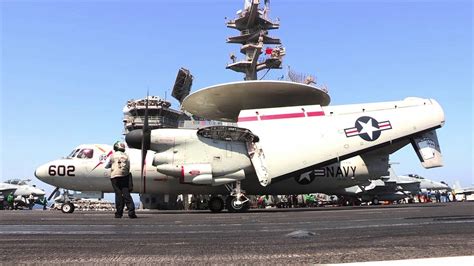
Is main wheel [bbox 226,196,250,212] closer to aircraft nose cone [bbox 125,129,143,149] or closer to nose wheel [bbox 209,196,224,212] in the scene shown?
nose wheel [bbox 209,196,224,212]

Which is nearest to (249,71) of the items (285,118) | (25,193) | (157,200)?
(157,200)

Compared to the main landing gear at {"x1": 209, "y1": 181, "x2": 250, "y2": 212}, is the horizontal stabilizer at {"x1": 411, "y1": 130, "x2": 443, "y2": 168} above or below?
above

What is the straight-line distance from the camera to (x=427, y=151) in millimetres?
20391

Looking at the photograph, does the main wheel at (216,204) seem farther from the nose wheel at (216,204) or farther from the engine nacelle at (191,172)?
the engine nacelle at (191,172)

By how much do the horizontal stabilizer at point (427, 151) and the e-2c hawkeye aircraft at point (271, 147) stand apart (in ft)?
0.17

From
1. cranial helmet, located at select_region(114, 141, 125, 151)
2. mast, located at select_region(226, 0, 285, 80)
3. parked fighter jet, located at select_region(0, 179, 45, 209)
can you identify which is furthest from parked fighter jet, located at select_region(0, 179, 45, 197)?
cranial helmet, located at select_region(114, 141, 125, 151)

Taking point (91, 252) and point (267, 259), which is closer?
point (267, 259)

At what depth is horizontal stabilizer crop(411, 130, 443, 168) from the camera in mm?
20406

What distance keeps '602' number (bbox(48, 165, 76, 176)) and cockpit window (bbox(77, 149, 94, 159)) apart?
2.20ft

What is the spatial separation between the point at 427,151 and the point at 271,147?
8.54 m

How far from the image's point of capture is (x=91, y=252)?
13.1ft

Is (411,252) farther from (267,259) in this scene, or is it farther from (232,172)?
(232,172)

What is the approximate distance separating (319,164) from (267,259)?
50.2 ft

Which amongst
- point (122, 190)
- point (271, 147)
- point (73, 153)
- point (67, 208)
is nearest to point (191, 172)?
point (271, 147)
